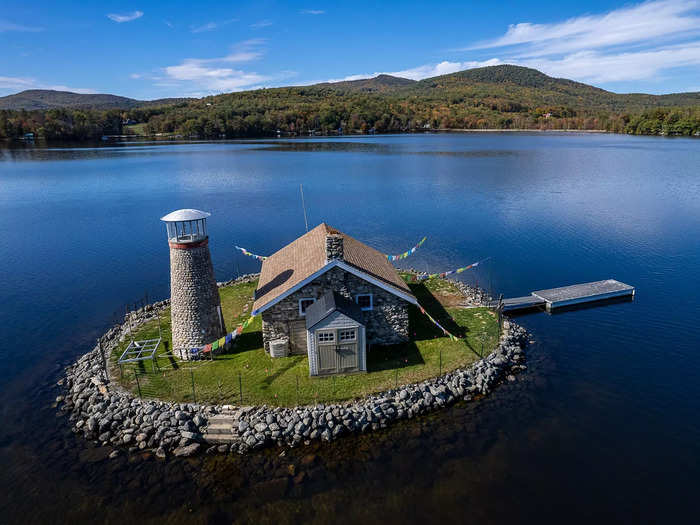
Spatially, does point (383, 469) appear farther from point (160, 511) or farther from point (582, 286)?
point (582, 286)

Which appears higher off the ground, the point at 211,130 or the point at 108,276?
the point at 211,130

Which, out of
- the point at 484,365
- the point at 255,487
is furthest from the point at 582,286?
the point at 255,487

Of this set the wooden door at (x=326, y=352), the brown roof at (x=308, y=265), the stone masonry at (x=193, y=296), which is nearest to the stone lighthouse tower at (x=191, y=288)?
the stone masonry at (x=193, y=296)

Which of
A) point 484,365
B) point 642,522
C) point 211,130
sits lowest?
point 642,522

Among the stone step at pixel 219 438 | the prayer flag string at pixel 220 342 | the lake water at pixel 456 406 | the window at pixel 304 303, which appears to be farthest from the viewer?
the window at pixel 304 303

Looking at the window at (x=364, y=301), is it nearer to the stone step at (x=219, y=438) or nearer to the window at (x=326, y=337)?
the window at (x=326, y=337)

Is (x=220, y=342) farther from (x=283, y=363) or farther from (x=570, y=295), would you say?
(x=570, y=295)
